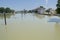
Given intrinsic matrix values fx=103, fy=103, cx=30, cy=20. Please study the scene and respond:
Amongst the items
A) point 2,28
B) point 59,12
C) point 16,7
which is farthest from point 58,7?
point 2,28

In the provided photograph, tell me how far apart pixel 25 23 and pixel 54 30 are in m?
0.37

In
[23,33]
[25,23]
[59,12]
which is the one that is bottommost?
[23,33]

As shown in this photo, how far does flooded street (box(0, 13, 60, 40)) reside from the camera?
127cm

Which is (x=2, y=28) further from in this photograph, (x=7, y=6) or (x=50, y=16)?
(x=50, y=16)

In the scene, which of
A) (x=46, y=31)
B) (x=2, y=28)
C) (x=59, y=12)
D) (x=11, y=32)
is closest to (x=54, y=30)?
(x=46, y=31)

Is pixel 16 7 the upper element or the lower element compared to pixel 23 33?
upper

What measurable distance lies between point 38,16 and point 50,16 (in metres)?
0.15

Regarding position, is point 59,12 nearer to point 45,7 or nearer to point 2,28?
point 45,7

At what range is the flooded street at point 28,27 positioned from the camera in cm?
127

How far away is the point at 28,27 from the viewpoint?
1.31 metres

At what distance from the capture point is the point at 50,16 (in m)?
1.31

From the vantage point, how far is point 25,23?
4.30 ft

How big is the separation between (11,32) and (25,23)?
21cm

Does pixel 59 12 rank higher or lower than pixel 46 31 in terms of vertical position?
higher
